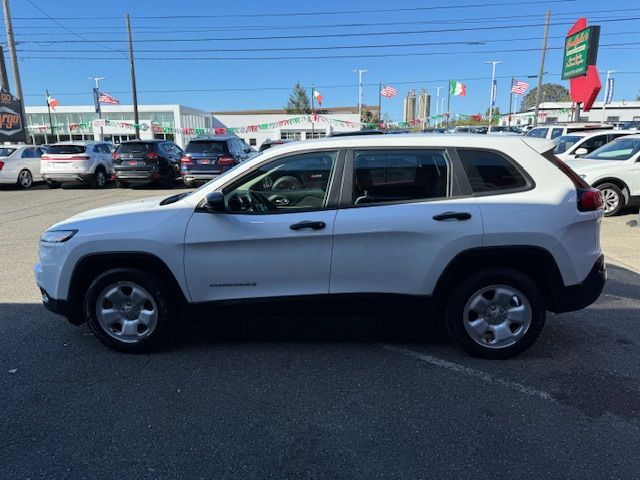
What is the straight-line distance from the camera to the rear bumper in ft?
11.9

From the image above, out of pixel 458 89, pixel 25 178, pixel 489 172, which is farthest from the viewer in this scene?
pixel 458 89

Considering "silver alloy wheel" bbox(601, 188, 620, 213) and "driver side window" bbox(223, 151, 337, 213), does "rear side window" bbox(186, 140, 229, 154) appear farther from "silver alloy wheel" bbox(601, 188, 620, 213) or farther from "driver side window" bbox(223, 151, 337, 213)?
"driver side window" bbox(223, 151, 337, 213)

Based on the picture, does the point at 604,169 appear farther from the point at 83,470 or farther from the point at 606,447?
the point at 83,470

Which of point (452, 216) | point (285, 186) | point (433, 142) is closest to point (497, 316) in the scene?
point (452, 216)

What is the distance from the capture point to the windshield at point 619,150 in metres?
9.91

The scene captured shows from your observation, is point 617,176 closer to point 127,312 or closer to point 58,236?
point 127,312

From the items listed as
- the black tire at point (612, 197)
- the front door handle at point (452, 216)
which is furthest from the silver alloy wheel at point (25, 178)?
the black tire at point (612, 197)

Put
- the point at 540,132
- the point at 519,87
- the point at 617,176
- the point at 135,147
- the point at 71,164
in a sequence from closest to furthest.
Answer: the point at 617,176 → the point at 135,147 → the point at 71,164 → the point at 540,132 → the point at 519,87

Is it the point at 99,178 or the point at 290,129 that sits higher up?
the point at 290,129

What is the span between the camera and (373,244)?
3.54 metres

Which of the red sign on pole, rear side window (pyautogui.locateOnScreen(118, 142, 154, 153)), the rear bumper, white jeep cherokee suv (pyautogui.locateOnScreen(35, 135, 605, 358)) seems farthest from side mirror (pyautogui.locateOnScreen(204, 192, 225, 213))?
the red sign on pole

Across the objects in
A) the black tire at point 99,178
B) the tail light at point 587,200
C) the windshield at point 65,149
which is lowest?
the black tire at point 99,178

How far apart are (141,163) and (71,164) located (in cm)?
251

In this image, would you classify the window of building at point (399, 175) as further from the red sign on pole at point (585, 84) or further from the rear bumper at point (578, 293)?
the red sign on pole at point (585, 84)
